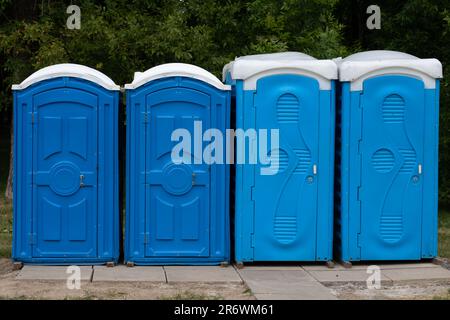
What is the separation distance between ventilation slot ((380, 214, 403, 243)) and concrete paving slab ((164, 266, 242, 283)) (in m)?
1.68

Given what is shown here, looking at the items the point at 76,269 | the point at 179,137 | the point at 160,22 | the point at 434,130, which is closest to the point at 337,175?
the point at 434,130

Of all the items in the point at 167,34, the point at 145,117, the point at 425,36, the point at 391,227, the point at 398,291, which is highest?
the point at 425,36

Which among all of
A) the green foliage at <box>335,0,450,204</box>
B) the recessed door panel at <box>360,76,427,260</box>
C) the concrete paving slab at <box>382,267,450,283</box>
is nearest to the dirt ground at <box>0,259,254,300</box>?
the concrete paving slab at <box>382,267,450,283</box>

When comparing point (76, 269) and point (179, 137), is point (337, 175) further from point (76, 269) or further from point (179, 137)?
point (76, 269)

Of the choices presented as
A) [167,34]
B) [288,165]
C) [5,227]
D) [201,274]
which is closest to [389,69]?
[288,165]

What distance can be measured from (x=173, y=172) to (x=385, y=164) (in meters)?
2.28

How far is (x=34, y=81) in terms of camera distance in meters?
8.31

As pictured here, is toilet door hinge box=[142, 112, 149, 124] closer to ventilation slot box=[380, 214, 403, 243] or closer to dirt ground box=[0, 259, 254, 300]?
dirt ground box=[0, 259, 254, 300]

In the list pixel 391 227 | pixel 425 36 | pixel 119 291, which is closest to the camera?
pixel 119 291

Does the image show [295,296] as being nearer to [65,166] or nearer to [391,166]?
[391,166]

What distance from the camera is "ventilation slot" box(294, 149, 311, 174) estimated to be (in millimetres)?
8539

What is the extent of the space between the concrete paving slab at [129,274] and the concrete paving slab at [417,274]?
2.36 metres

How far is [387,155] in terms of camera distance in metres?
8.60

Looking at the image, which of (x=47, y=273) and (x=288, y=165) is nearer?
(x=47, y=273)
